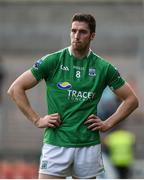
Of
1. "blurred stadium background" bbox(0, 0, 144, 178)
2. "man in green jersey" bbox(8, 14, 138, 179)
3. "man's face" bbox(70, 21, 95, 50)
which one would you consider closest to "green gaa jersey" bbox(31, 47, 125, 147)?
"man in green jersey" bbox(8, 14, 138, 179)

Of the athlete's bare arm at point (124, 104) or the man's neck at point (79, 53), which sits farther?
the athlete's bare arm at point (124, 104)

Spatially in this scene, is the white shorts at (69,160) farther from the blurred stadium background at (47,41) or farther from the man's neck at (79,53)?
the blurred stadium background at (47,41)

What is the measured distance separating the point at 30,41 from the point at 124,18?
242 centimetres

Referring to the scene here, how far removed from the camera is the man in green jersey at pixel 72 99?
7.23m

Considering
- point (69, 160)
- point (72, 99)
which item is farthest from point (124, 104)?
point (69, 160)

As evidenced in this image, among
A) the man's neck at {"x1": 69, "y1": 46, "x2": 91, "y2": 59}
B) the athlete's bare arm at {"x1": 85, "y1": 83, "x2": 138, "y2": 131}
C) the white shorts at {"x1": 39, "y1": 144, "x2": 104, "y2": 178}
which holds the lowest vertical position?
the white shorts at {"x1": 39, "y1": 144, "x2": 104, "y2": 178}

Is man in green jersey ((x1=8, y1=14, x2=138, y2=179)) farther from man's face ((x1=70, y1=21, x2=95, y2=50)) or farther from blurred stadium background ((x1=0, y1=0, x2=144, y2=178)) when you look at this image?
blurred stadium background ((x1=0, y1=0, x2=144, y2=178))

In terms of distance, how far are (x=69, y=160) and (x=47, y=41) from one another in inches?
684

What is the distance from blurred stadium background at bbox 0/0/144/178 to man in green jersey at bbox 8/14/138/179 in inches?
527

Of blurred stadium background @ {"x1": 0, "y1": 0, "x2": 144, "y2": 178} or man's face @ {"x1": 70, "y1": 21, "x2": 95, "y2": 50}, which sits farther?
blurred stadium background @ {"x1": 0, "y1": 0, "x2": 144, "y2": 178}

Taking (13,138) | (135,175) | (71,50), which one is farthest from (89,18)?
(13,138)

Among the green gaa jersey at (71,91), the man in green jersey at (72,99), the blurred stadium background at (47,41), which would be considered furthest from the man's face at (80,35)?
the blurred stadium background at (47,41)

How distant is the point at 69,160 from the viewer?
7.28 metres

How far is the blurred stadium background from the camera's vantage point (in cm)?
2150
